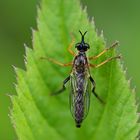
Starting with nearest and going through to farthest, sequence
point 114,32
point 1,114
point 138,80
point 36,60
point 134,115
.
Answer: point 134,115 → point 36,60 → point 1,114 → point 138,80 → point 114,32

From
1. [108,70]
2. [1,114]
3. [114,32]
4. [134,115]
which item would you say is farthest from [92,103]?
[114,32]

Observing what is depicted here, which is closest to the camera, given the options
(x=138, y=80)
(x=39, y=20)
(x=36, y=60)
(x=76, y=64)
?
(x=36, y=60)

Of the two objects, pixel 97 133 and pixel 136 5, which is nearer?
pixel 97 133

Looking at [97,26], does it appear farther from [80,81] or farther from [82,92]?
[82,92]

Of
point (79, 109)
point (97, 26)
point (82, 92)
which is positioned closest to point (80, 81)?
point (82, 92)

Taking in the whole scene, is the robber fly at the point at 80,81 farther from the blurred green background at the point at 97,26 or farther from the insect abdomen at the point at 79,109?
the blurred green background at the point at 97,26

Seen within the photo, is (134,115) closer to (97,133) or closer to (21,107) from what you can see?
(97,133)
